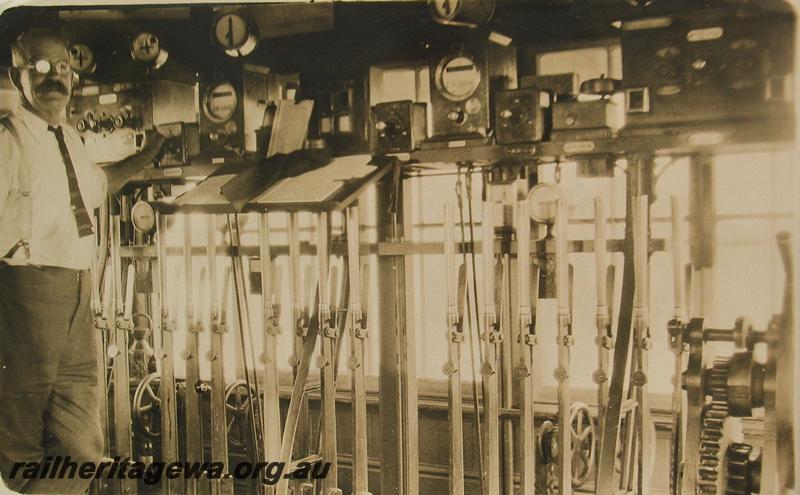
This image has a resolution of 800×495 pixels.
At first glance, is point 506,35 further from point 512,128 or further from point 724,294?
point 724,294

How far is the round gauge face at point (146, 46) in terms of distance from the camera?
3.29 m

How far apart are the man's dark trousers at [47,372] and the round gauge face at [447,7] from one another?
1.96 m

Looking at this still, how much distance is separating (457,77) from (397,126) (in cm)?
31

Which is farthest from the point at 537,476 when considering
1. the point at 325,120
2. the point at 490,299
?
the point at 325,120

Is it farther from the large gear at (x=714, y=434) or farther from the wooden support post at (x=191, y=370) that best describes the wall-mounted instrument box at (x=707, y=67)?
the wooden support post at (x=191, y=370)

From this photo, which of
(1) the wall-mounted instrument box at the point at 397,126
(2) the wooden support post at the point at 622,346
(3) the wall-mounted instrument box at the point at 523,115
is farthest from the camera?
(1) the wall-mounted instrument box at the point at 397,126

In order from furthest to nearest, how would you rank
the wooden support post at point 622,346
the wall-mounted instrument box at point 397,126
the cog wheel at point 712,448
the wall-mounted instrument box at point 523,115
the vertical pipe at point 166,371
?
the vertical pipe at point 166,371
the wall-mounted instrument box at point 397,126
the wall-mounted instrument box at point 523,115
the wooden support post at point 622,346
the cog wheel at point 712,448

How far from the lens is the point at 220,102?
334 cm

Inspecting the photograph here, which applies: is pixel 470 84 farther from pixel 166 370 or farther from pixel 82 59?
pixel 166 370

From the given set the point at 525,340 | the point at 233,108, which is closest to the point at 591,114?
the point at 525,340

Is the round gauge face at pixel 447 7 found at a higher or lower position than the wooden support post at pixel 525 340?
higher

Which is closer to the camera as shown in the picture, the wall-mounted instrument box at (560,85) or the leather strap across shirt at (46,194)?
the wall-mounted instrument box at (560,85)

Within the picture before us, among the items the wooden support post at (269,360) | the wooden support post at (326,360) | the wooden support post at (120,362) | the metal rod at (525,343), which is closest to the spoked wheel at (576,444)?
the metal rod at (525,343)

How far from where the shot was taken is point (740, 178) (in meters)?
2.56
